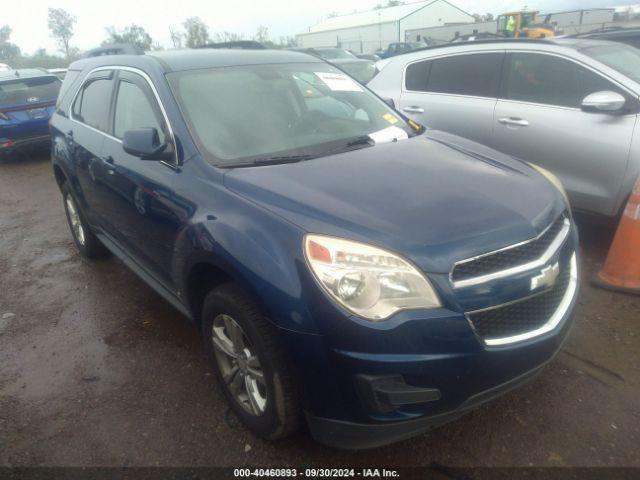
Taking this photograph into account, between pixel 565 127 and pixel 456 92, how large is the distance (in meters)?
1.33

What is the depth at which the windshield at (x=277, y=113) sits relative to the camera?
270cm

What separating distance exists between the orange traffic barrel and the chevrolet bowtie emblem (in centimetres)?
180

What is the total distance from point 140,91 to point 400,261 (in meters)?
2.17

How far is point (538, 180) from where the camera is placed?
8.42 feet

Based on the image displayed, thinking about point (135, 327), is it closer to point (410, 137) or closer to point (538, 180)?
point (410, 137)

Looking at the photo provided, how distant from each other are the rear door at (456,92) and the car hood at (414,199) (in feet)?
7.32

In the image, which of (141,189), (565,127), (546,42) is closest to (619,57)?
(546,42)

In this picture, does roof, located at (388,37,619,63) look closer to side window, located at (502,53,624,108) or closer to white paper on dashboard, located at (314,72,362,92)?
A: side window, located at (502,53,624,108)

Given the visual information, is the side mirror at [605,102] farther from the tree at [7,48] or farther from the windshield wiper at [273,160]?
the tree at [7,48]

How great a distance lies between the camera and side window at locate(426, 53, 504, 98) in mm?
4820

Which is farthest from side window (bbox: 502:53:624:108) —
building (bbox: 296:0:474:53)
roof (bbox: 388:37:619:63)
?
building (bbox: 296:0:474:53)

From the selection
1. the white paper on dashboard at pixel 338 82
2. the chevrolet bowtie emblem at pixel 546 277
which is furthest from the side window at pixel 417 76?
the chevrolet bowtie emblem at pixel 546 277

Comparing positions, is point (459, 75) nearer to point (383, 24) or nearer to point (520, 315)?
point (520, 315)

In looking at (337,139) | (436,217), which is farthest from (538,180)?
(337,139)
